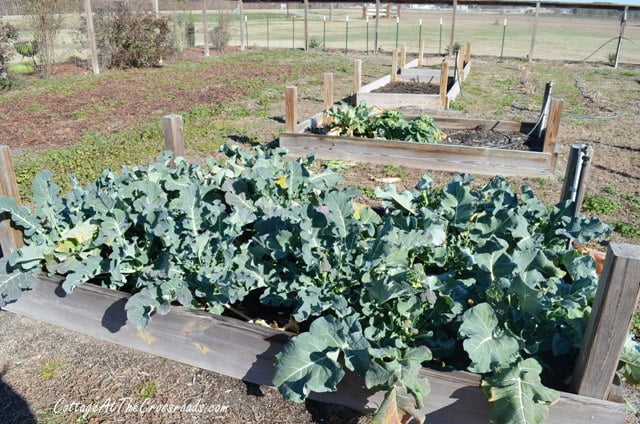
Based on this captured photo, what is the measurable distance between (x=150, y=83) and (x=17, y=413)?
447 inches

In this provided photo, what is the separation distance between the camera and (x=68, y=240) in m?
3.13

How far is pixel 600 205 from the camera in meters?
5.16

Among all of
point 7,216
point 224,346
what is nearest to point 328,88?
point 7,216

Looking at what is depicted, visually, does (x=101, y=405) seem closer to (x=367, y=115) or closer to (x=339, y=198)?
(x=339, y=198)

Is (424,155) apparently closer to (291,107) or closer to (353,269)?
(291,107)

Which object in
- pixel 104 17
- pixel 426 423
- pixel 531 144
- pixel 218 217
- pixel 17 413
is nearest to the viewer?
pixel 426 423

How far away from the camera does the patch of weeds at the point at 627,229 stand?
455cm

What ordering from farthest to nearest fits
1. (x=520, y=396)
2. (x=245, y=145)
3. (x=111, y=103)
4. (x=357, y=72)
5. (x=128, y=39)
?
(x=128, y=39), (x=111, y=103), (x=357, y=72), (x=245, y=145), (x=520, y=396)

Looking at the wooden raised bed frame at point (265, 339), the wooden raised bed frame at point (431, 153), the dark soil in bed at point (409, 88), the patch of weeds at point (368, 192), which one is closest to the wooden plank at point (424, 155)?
the wooden raised bed frame at point (431, 153)

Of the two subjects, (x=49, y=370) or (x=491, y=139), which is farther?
(x=491, y=139)

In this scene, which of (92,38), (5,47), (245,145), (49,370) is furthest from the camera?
(92,38)

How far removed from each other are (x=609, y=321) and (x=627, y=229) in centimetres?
304

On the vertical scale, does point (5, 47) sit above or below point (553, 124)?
above

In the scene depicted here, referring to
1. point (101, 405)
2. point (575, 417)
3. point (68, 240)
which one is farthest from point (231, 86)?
point (575, 417)
